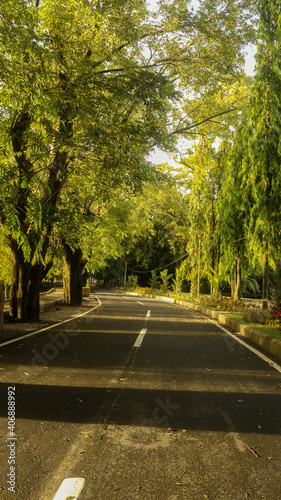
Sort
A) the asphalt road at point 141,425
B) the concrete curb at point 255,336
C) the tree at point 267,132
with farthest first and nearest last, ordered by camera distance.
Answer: the tree at point 267,132
the concrete curb at point 255,336
the asphalt road at point 141,425

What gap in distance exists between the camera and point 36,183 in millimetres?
13320

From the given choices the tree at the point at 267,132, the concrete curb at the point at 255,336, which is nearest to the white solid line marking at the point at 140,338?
the concrete curb at the point at 255,336

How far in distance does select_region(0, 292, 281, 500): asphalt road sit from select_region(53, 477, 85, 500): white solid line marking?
0.02 metres

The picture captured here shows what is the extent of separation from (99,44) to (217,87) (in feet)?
16.6

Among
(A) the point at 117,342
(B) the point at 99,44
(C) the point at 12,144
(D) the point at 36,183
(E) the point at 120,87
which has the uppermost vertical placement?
(B) the point at 99,44

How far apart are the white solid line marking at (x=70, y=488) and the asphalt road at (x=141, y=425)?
18 millimetres

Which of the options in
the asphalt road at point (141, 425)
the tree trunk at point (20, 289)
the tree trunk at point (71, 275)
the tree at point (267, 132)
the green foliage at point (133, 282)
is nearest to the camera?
the asphalt road at point (141, 425)

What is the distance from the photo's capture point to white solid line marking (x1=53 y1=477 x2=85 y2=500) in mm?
2879

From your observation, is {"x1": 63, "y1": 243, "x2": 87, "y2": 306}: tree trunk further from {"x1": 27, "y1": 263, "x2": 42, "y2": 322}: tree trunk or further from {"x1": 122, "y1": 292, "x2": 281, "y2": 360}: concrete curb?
{"x1": 27, "y1": 263, "x2": 42, "y2": 322}: tree trunk

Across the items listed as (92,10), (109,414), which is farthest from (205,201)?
(109,414)

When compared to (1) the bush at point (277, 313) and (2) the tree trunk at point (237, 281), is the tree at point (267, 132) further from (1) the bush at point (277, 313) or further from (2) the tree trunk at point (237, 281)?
(2) the tree trunk at point (237, 281)

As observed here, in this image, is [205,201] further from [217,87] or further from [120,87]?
[120,87]

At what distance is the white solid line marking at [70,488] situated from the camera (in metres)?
2.88

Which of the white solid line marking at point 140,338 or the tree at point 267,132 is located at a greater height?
the tree at point 267,132
